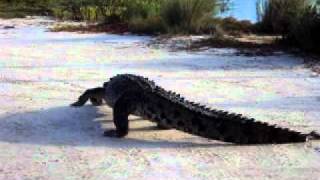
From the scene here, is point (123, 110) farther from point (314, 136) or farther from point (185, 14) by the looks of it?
point (185, 14)

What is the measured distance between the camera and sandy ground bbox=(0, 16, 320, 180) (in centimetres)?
566

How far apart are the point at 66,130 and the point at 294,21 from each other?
23.8 ft

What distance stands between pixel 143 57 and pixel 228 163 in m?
5.97

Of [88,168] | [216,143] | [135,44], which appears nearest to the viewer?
[88,168]

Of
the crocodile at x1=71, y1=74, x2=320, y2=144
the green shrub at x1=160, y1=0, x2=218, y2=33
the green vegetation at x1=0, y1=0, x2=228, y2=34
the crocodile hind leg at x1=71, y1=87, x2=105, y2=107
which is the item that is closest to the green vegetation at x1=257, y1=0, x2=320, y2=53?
the green vegetation at x1=0, y1=0, x2=228, y2=34

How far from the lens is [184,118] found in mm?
6480

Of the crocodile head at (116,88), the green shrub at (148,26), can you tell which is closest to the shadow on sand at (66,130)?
the crocodile head at (116,88)

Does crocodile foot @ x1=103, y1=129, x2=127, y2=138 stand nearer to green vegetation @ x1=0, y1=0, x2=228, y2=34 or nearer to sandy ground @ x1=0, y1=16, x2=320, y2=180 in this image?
sandy ground @ x1=0, y1=16, x2=320, y2=180

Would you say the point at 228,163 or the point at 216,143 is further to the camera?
the point at 216,143

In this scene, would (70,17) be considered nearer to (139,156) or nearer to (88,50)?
(88,50)

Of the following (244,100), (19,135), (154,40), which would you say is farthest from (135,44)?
(19,135)

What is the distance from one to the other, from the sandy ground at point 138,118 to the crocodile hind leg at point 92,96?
9 centimetres

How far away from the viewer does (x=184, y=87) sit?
9.10 meters

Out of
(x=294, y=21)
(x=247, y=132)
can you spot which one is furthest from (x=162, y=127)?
(x=294, y=21)
